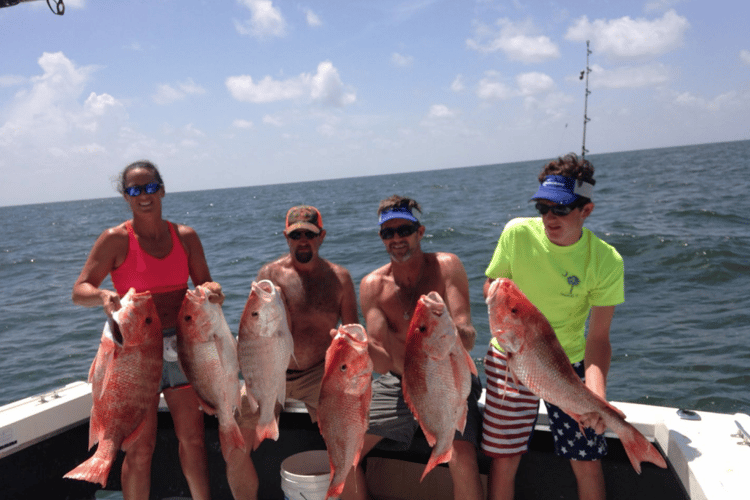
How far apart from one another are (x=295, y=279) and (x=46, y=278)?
20.0 m

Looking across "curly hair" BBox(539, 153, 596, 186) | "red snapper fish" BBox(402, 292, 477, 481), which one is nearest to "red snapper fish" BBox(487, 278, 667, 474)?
"red snapper fish" BBox(402, 292, 477, 481)

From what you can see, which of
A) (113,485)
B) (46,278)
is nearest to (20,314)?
(46,278)

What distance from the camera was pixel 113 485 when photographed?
4.41m

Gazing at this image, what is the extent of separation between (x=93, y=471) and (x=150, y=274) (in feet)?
4.33

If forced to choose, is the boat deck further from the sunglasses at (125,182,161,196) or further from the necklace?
the sunglasses at (125,182,161,196)

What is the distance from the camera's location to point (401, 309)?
3.67 meters

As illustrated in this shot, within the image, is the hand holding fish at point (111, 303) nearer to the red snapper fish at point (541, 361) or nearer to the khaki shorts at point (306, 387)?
the khaki shorts at point (306, 387)

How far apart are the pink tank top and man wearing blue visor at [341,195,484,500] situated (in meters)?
1.26

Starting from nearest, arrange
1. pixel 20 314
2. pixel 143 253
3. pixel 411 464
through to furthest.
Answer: pixel 143 253
pixel 411 464
pixel 20 314

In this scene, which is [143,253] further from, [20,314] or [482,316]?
[20,314]

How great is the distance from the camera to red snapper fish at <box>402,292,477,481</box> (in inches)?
105

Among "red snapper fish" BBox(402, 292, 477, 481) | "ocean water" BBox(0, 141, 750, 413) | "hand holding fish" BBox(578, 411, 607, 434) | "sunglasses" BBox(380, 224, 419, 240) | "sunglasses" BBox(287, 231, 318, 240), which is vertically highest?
"sunglasses" BBox(380, 224, 419, 240)

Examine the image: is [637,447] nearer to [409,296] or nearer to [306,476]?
[409,296]

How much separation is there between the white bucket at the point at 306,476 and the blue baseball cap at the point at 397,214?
1619mm
